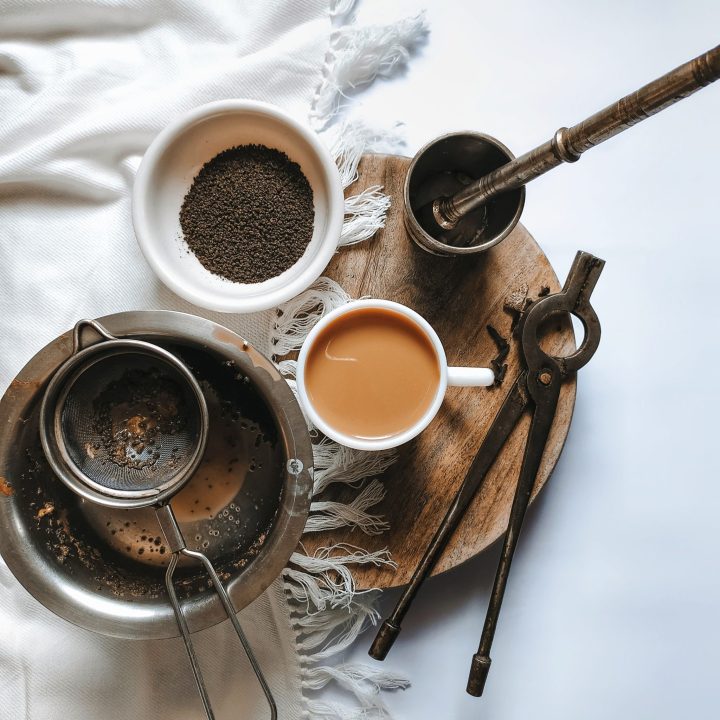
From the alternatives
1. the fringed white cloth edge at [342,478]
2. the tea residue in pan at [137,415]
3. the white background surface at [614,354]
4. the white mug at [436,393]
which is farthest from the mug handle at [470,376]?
the tea residue in pan at [137,415]

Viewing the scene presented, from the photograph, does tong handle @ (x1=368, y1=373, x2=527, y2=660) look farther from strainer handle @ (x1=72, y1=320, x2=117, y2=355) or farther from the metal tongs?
strainer handle @ (x1=72, y1=320, x2=117, y2=355)

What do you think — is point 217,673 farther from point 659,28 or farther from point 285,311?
point 659,28

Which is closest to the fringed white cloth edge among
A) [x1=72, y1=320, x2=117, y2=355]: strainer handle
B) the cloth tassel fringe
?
the cloth tassel fringe

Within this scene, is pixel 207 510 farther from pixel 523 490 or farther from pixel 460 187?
pixel 460 187

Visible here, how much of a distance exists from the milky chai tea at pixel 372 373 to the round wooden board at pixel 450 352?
7 cm

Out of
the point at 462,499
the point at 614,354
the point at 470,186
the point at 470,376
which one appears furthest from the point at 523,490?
the point at 470,186

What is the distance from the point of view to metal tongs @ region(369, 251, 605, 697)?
102 cm

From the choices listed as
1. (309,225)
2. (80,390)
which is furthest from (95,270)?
(309,225)

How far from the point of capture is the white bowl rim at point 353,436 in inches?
38.0

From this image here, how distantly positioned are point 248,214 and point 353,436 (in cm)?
38

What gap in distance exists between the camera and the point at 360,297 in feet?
3.51

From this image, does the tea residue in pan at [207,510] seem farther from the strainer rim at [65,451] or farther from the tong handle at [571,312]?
the tong handle at [571,312]

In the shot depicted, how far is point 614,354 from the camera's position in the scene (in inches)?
46.9

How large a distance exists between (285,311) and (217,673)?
58cm
